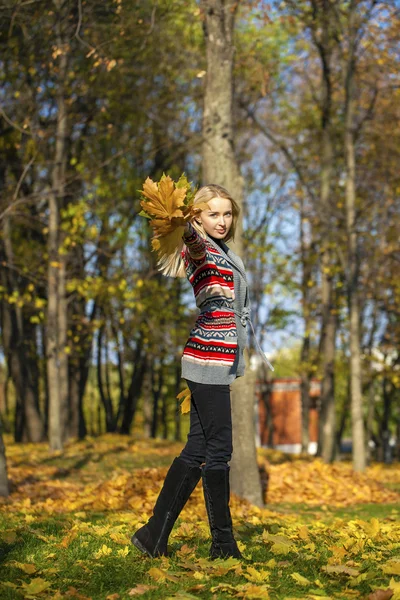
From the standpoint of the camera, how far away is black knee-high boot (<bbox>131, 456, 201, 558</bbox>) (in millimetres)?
4867

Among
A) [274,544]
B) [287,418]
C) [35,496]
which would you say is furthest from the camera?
[287,418]

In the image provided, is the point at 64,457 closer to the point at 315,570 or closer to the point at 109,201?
the point at 109,201


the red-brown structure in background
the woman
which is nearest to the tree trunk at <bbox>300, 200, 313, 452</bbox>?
the woman

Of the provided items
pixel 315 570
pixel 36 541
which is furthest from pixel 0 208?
pixel 315 570

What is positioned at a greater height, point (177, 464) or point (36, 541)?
point (177, 464)

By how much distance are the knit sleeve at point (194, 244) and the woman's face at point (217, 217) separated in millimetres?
305

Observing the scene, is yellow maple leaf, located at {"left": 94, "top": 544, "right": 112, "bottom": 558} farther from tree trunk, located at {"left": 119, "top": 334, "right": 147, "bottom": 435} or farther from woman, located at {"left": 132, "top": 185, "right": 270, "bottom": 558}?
tree trunk, located at {"left": 119, "top": 334, "right": 147, "bottom": 435}

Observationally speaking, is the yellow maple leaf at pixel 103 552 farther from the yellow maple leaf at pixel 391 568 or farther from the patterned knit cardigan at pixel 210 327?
the yellow maple leaf at pixel 391 568

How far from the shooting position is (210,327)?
482cm

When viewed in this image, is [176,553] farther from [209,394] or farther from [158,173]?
[158,173]

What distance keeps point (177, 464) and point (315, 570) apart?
104 cm

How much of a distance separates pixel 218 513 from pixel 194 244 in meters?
1.66

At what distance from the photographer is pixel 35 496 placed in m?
9.33

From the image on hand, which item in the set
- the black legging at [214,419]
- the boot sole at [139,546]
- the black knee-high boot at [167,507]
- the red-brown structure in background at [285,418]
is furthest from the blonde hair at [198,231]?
the red-brown structure in background at [285,418]
